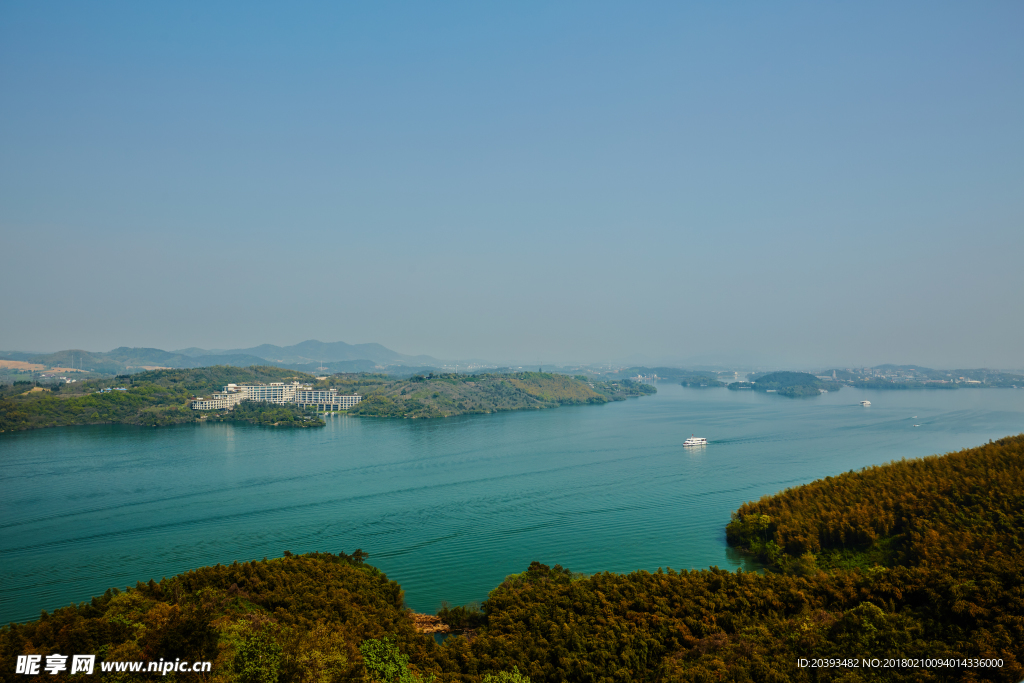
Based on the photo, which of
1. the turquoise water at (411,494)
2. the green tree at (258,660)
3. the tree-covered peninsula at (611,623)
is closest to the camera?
the green tree at (258,660)

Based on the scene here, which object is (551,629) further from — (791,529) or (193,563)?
(193,563)

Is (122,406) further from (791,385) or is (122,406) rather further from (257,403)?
(791,385)

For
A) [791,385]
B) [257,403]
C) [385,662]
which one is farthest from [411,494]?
[791,385]

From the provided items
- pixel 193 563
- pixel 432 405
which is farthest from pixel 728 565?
pixel 432 405

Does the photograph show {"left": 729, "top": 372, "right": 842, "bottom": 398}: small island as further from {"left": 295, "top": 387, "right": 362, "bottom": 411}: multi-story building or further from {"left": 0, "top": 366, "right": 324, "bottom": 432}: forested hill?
{"left": 0, "top": 366, "right": 324, "bottom": 432}: forested hill

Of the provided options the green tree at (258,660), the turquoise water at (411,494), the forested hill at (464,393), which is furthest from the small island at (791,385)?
the green tree at (258,660)

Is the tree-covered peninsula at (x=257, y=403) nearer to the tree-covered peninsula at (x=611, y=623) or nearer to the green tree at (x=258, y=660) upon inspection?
the tree-covered peninsula at (x=611, y=623)
